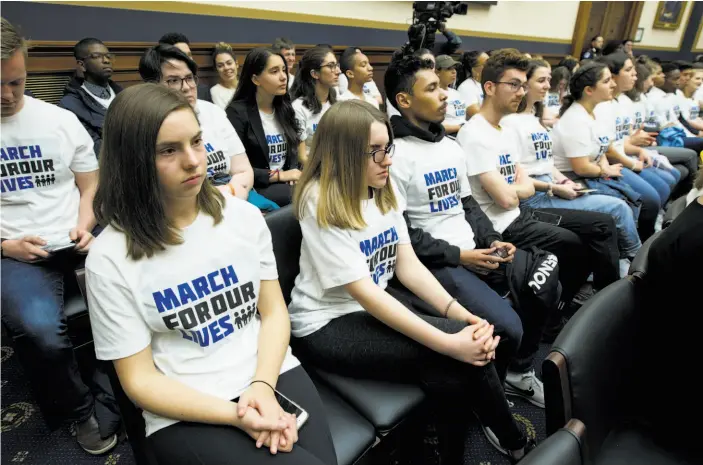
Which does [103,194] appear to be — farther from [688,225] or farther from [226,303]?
[688,225]

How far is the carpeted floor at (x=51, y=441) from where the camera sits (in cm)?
138

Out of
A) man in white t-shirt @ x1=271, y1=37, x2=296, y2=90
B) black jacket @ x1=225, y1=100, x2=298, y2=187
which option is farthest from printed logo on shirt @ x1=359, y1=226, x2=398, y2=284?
man in white t-shirt @ x1=271, y1=37, x2=296, y2=90

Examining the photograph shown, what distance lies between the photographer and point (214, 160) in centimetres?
190

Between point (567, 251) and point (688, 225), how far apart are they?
1.06m

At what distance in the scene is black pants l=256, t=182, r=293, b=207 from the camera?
87.3 inches

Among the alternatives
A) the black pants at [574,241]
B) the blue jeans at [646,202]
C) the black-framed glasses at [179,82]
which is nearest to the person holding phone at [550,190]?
the black pants at [574,241]

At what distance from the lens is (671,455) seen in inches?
37.5

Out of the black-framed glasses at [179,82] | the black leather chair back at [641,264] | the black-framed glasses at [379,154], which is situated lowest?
the black leather chair back at [641,264]

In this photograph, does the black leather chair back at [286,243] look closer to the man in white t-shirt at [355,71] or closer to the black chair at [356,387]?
the black chair at [356,387]

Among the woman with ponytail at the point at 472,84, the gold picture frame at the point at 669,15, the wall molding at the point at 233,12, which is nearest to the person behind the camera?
the wall molding at the point at 233,12

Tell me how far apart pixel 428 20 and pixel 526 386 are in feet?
11.1

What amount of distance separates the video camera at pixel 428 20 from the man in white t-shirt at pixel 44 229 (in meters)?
2.98

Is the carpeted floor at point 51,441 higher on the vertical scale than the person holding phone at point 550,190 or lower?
lower

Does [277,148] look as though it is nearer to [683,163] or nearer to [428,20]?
[428,20]
